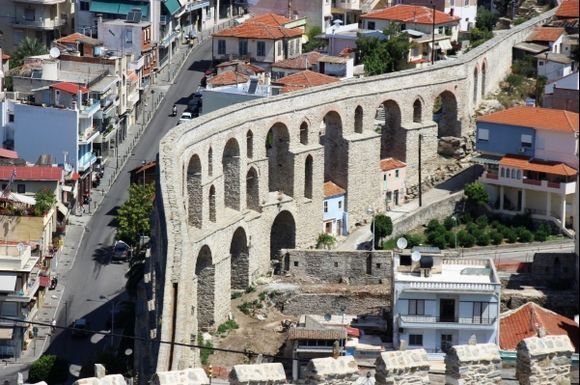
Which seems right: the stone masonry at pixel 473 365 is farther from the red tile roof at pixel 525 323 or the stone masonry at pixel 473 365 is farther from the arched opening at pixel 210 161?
the arched opening at pixel 210 161

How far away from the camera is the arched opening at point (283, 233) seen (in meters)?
57.0

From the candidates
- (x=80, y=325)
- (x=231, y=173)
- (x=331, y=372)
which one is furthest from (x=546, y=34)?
(x=331, y=372)

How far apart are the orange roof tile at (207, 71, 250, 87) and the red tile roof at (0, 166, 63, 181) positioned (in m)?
7.26

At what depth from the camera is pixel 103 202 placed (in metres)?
64.1

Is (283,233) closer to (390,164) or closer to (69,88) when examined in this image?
(390,164)

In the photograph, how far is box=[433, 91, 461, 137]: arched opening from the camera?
64000mm

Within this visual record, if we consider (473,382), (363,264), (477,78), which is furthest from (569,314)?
(473,382)

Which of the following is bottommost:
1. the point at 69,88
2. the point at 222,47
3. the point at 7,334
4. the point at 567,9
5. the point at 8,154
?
the point at 7,334

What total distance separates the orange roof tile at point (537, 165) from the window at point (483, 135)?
1.09m

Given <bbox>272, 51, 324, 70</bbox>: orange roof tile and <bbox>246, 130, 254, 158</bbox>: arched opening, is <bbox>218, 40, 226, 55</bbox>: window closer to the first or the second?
<bbox>272, 51, 324, 70</bbox>: orange roof tile

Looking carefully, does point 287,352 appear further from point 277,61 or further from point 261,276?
point 277,61

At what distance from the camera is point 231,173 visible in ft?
178

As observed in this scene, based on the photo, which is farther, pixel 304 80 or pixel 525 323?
pixel 304 80

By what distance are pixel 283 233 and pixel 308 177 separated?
1879mm
